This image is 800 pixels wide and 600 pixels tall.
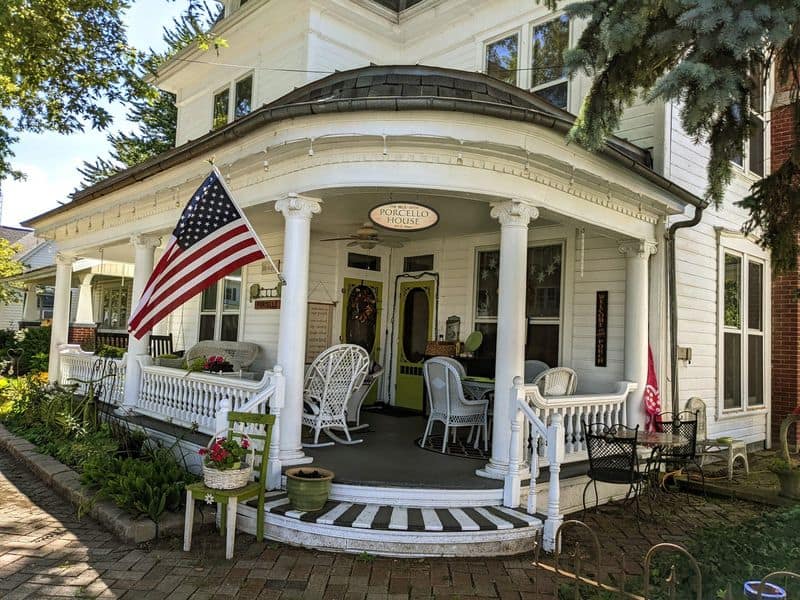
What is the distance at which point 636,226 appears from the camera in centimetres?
673

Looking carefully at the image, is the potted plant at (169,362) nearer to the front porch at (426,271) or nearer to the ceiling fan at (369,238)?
the front porch at (426,271)

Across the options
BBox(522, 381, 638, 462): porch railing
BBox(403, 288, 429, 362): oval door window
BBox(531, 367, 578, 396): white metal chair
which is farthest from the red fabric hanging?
BBox(403, 288, 429, 362): oval door window

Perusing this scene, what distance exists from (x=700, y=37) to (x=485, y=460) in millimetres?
4163

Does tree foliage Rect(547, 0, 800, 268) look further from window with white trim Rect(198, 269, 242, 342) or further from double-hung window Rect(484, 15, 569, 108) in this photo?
window with white trim Rect(198, 269, 242, 342)

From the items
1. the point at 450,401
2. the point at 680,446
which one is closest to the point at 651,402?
the point at 680,446

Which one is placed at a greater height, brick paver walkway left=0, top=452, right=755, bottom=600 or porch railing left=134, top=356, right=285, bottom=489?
porch railing left=134, top=356, right=285, bottom=489

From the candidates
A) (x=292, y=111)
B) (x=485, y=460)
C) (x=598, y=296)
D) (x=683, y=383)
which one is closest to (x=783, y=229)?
(x=598, y=296)

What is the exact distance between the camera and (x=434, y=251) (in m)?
8.95

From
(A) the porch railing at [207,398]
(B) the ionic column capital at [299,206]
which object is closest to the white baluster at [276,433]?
(A) the porch railing at [207,398]

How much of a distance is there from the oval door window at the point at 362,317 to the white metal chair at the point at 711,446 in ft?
15.9

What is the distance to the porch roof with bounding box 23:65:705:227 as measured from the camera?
15.8ft

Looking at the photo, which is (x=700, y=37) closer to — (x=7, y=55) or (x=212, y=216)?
(x=212, y=216)

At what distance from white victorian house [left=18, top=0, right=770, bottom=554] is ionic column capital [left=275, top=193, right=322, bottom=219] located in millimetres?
25

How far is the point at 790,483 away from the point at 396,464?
14.2ft
